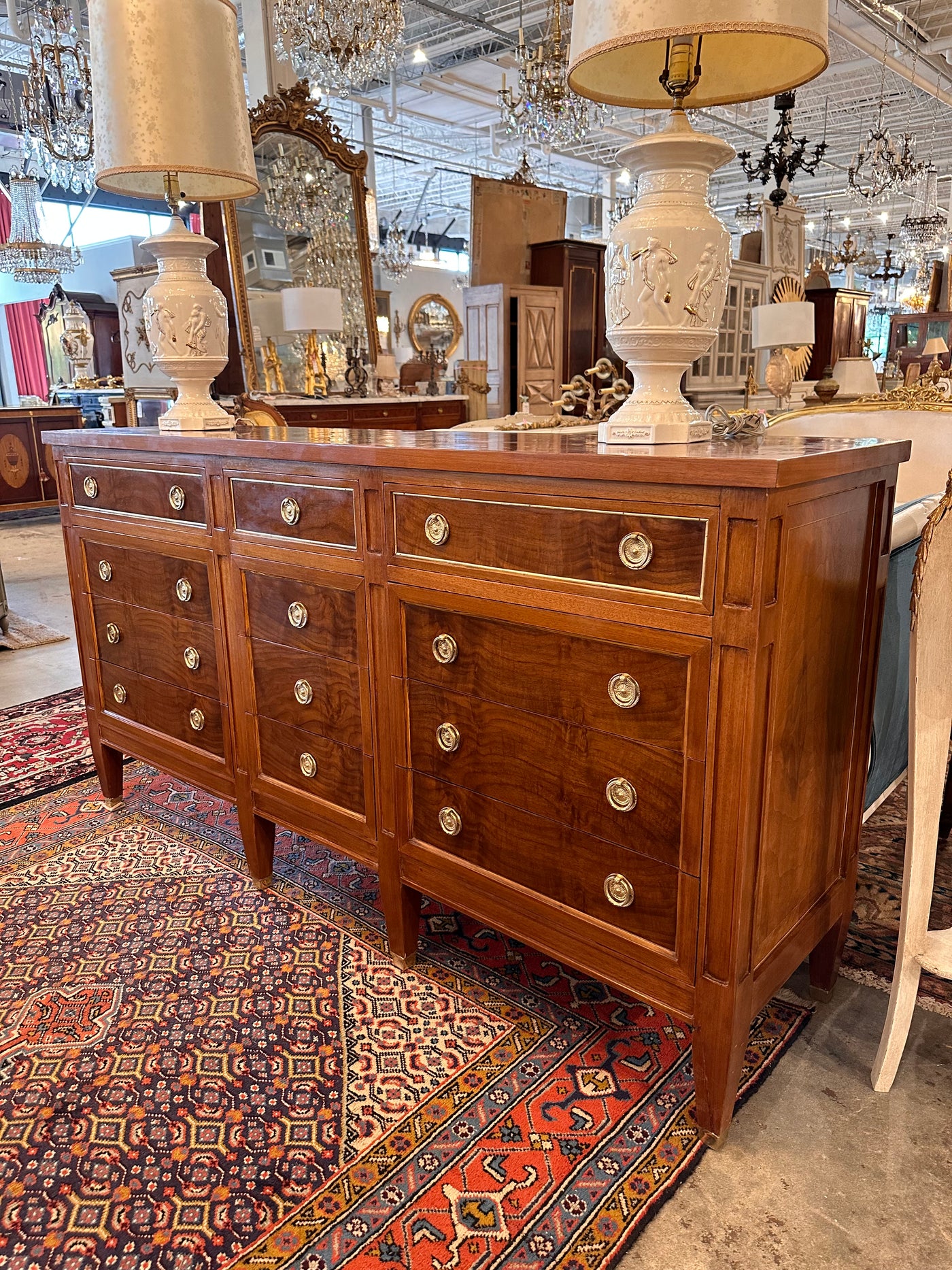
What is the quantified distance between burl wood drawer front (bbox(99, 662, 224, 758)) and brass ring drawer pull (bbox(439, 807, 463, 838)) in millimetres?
825

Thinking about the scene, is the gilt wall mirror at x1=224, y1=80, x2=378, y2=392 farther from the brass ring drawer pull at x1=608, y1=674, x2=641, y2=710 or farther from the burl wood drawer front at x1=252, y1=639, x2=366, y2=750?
the brass ring drawer pull at x1=608, y1=674, x2=641, y2=710

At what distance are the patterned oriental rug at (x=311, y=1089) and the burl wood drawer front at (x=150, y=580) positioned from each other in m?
0.77

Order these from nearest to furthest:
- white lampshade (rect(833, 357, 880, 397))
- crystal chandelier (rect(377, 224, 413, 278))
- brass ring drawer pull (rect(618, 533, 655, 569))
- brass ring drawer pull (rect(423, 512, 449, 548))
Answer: brass ring drawer pull (rect(618, 533, 655, 569)) < brass ring drawer pull (rect(423, 512, 449, 548)) < white lampshade (rect(833, 357, 880, 397)) < crystal chandelier (rect(377, 224, 413, 278))

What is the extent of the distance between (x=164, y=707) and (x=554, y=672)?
148cm

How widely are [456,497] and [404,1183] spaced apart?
46.2 inches

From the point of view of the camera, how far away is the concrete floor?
4.33ft

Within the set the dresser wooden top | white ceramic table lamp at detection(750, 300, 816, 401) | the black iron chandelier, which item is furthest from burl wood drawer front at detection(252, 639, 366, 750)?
the black iron chandelier

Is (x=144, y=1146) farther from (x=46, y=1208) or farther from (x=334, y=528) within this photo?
(x=334, y=528)

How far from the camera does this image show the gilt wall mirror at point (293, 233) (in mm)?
6516

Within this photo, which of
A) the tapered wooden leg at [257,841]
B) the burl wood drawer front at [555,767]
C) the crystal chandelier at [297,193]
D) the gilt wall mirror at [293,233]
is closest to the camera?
the burl wood drawer front at [555,767]

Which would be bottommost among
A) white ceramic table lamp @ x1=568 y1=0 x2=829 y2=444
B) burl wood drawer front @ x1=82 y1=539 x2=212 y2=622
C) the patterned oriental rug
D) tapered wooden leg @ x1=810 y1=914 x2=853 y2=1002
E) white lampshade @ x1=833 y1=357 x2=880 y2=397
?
the patterned oriental rug

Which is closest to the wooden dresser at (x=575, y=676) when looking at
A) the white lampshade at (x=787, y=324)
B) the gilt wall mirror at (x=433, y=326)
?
the white lampshade at (x=787, y=324)

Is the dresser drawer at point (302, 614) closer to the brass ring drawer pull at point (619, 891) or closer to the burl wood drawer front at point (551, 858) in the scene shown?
the burl wood drawer front at point (551, 858)

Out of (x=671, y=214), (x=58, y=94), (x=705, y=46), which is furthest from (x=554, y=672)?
(x=58, y=94)
